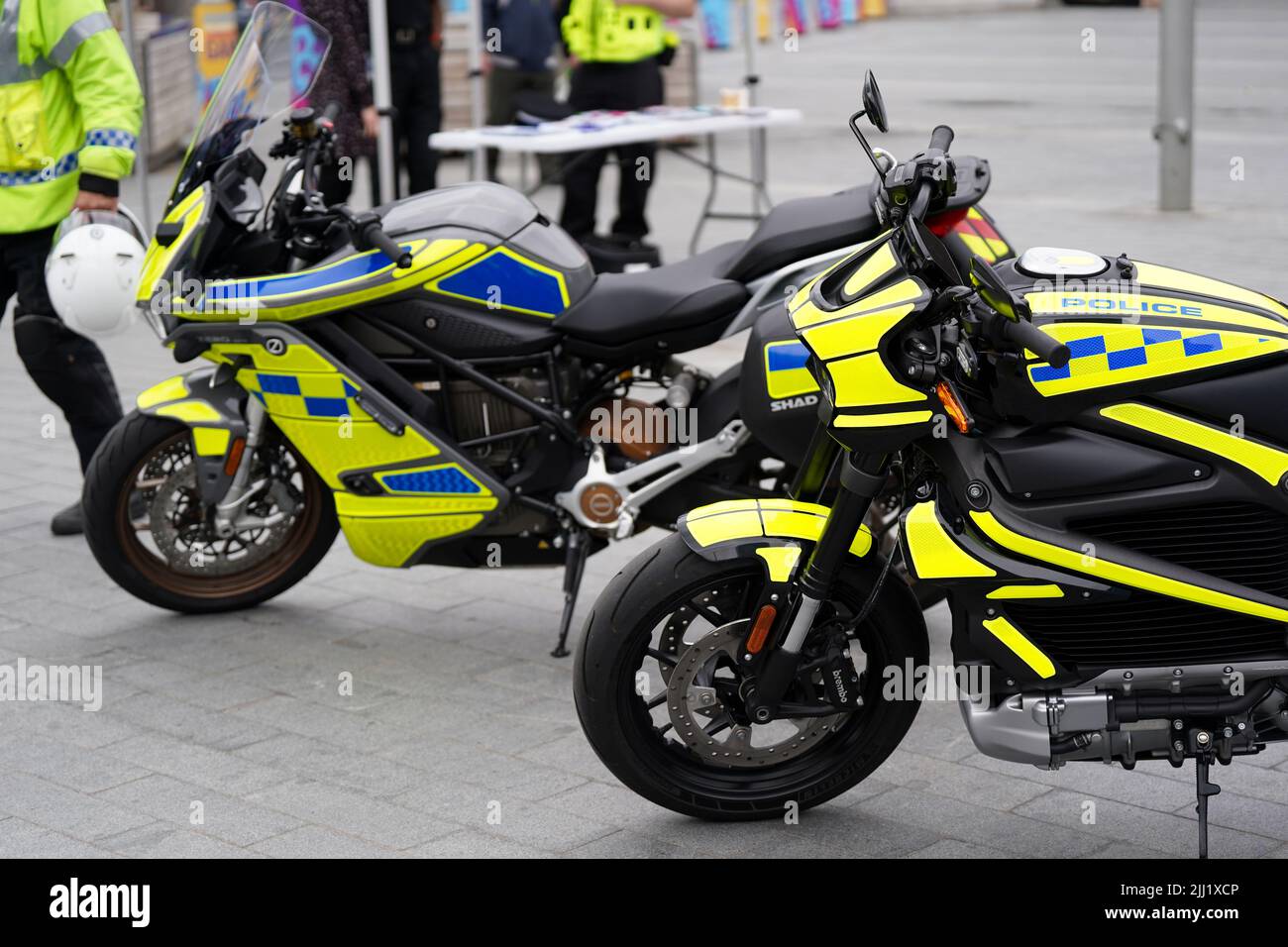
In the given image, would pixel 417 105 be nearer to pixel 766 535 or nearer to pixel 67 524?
pixel 67 524

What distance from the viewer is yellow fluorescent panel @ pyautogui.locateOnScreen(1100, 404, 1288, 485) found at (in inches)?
138

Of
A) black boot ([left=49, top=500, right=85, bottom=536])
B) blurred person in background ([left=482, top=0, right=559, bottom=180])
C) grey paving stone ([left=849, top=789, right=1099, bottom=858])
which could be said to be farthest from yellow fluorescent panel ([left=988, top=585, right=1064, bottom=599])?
blurred person in background ([left=482, top=0, right=559, bottom=180])

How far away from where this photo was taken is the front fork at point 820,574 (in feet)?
12.1

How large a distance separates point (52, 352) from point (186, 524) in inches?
49.6

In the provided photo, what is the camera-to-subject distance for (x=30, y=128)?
6191 millimetres

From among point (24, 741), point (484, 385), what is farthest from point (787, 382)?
point (24, 741)

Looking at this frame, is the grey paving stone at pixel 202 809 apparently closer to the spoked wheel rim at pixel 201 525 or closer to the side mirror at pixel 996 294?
the spoked wheel rim at pixel 201 525

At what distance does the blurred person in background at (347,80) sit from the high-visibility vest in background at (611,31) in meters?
1.21

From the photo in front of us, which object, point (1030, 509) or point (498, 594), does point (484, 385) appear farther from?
point (1030, 509)

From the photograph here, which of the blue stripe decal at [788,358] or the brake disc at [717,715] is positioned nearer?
the brake disc at [717,715]

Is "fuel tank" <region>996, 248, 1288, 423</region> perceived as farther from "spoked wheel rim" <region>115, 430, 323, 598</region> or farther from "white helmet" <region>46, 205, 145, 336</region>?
"white helmet" <region>46, 205, 145, 336</region>

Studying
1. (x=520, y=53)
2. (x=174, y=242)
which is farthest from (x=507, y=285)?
(x=520, y=53)

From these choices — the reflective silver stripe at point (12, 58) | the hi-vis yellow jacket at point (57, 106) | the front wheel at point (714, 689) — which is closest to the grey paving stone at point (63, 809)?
the front wheel at point (714, 689)

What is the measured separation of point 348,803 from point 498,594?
1.71 meters
